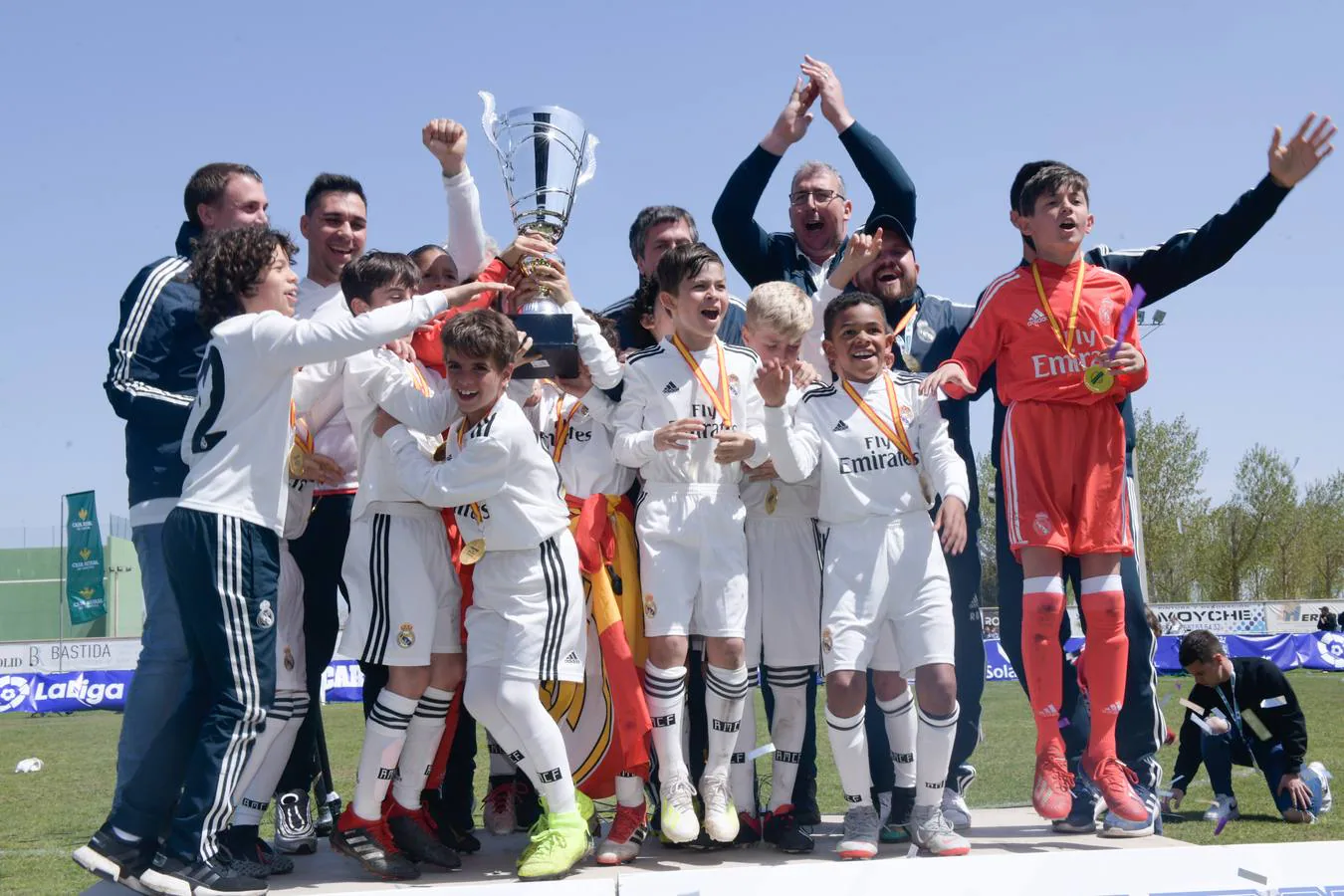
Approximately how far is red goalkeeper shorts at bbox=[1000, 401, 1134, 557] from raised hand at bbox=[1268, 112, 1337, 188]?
1234mm

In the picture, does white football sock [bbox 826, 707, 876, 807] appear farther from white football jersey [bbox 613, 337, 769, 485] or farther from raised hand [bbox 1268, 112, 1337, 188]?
raised hand [bbox 1268, 112, 1337, 188]

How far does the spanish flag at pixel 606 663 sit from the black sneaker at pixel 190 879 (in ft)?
4.38

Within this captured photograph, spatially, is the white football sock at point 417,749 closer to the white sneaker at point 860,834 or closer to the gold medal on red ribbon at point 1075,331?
the white sneaker at point 860,834

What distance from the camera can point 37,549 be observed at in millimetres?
42250

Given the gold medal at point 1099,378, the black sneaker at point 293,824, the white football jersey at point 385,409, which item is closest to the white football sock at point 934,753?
the gold medal at point 1099,378

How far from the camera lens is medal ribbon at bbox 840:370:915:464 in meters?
4.53

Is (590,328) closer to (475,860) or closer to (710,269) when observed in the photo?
(710,269)

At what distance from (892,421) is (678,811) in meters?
1.73

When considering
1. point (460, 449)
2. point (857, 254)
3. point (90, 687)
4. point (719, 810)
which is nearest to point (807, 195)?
point (857, 254)

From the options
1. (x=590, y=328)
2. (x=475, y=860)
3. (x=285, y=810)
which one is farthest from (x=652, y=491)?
(x=285, y=810)

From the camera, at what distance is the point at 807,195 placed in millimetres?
5543

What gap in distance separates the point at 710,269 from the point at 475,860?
8.23ft

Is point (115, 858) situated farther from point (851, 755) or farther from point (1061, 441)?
point (1061, 441)

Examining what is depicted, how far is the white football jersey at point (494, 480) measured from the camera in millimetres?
4012
